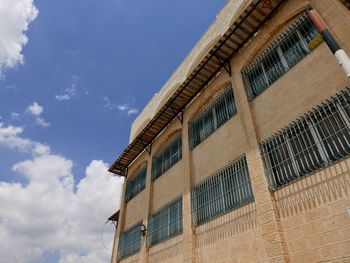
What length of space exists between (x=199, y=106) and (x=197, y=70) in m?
1.81

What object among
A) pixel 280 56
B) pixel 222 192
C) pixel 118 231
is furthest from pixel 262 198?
pixel 118 231

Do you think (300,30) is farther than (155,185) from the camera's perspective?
No

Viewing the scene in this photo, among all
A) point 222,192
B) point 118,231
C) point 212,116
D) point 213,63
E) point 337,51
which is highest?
point 213,63

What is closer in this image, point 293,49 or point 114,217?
point 293,49

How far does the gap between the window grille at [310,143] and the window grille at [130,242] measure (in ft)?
29.7

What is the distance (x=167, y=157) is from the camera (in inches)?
547

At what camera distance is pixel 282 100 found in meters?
7.56

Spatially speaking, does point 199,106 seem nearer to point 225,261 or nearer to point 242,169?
point 242,169

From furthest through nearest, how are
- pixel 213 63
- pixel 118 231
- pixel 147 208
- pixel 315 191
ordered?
1. pixel 118 231
2. pixel 147 208
3. pixel 213 63
4. pixel 315 191

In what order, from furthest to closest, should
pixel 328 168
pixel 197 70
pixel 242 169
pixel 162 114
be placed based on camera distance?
pixel 162 114, pixel 197 70, pixel 242 169, pixel 328 168

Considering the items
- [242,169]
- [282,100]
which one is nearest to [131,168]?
[242,169]

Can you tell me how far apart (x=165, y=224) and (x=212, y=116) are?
5280 mm

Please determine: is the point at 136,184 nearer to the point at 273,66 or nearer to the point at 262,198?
the point at 262,198

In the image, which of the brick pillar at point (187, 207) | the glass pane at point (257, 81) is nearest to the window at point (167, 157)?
the brick pillar at point (187, 207)
